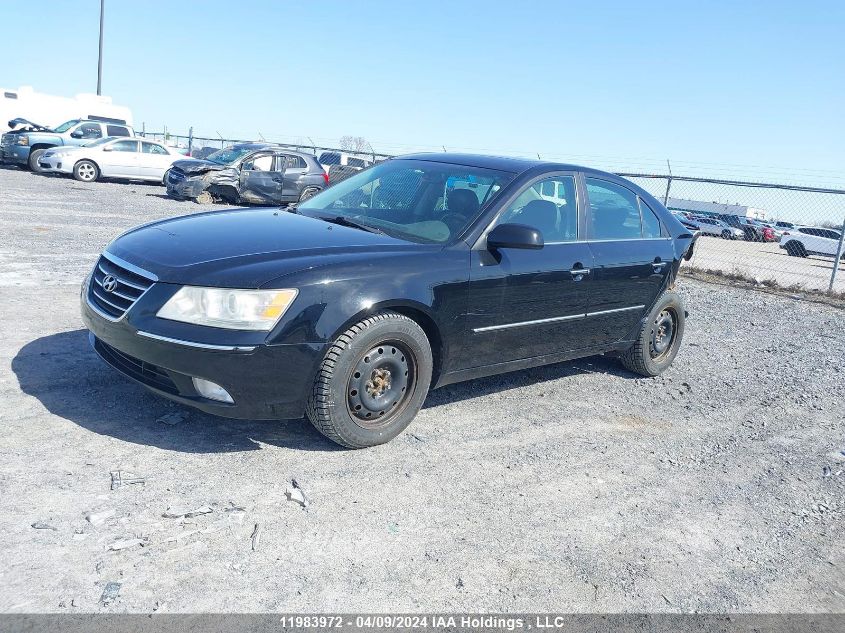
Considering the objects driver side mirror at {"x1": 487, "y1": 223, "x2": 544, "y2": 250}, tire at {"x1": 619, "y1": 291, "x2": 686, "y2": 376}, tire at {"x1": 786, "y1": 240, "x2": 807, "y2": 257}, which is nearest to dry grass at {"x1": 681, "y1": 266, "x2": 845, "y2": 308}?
tire at {"x1": 619, "y1": 291, "x2": 686, "y2": 376}

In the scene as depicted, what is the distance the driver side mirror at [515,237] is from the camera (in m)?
4.41

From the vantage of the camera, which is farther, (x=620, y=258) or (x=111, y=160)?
(x=111, y=160)

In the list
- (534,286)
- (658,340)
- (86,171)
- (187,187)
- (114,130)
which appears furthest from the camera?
(114,130)

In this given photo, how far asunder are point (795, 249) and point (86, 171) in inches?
979

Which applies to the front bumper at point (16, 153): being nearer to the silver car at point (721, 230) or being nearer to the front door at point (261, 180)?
the front door at point (261, 180)

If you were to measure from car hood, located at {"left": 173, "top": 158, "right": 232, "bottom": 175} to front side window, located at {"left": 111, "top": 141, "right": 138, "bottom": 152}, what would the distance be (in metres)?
4.25

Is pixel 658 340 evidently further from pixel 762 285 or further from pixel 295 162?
pixel 295 162

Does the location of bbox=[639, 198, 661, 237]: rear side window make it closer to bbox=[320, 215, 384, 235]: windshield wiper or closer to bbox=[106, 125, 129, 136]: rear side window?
bbox=[320, 215, 384, 235]: windshield wiper

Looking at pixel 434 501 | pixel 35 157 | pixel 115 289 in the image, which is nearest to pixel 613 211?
pixel 434 501

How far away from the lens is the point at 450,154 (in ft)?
18.3

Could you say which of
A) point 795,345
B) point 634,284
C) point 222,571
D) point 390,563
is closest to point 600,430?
point 634,284

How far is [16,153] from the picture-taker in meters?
21.8

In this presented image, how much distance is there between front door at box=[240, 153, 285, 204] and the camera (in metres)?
17.1

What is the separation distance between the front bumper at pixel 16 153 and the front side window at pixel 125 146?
2883 mm
